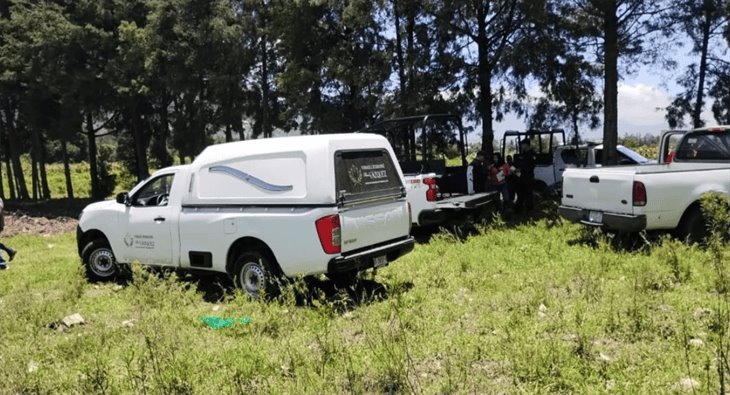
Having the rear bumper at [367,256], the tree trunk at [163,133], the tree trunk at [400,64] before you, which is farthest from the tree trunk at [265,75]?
the rear bumper at [367,256]

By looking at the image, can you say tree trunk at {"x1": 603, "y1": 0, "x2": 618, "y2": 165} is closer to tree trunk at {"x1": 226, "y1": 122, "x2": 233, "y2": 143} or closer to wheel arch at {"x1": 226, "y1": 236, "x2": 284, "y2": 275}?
wheel arch at {"x1": 226, "y1": 236, "x2": 284, "y2": 275}

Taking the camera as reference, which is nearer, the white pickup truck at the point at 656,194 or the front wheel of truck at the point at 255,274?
the front wheel of truck at the point at 255,274

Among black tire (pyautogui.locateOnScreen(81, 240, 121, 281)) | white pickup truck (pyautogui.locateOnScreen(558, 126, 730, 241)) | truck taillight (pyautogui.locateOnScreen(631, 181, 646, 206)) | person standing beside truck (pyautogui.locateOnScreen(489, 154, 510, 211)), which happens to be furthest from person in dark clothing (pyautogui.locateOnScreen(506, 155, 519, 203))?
black tire (pyautogui.locateOnScreen(81, 240, 121, 281))

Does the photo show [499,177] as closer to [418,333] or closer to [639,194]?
[639,194]

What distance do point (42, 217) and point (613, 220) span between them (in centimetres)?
2118

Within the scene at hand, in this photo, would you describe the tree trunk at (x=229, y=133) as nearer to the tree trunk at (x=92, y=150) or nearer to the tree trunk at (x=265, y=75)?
the tree trunk at (x=265, y=75)

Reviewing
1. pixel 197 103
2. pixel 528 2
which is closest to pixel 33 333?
pixel 528 2

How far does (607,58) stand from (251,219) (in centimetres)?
1117

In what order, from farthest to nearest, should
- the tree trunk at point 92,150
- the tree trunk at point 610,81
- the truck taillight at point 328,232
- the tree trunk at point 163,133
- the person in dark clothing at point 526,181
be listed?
1. the tree trunk at point 92,150
2. the tree trunk at point 163,133
3. the person in dark clothing at point 526,181
4. the tree trunk at point 610,81
5. the truck taillight at point 328,232

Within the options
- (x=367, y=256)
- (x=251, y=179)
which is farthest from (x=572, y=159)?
(x=251, y=179)

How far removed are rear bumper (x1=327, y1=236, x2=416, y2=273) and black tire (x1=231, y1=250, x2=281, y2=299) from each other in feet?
2.74

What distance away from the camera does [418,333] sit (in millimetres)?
5297

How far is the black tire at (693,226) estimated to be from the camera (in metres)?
8.20

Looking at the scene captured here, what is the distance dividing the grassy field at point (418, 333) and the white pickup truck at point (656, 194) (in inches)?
18.9
